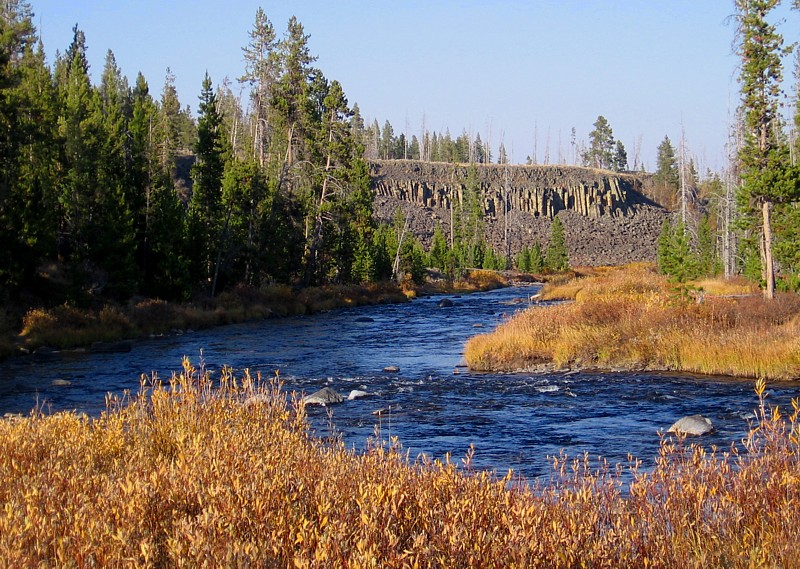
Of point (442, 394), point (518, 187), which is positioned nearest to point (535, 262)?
point (518, 187)

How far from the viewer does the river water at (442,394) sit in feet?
40.0

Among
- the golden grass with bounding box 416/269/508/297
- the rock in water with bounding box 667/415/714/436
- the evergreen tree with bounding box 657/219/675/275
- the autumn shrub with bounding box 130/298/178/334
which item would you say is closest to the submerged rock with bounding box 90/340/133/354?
the autumn shrub with bounding box 130/298/178/334

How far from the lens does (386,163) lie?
483 ft

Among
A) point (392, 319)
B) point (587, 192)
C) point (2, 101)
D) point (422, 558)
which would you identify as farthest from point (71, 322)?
point (587, 192)

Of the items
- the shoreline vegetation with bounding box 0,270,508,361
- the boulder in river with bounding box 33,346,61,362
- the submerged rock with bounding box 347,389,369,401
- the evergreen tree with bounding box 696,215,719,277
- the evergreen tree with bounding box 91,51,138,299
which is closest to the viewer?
the submerged rock with bounding box 347,389,369,401

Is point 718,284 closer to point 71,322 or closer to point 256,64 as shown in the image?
point 71,322

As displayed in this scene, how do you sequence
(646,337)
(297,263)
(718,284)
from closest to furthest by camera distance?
(646,337) → (718,284) → (297,263)

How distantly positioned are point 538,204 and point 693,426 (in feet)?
450

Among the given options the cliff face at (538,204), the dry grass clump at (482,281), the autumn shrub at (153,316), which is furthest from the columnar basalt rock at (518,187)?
the autumn shrub at (153,316)

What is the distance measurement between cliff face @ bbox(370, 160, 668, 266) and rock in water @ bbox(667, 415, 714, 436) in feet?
358

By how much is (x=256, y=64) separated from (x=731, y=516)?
74.6m

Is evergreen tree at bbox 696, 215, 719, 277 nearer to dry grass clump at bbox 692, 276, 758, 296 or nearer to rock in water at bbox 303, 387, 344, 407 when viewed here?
dry grass clump at bbox 692, 276, 758, 296

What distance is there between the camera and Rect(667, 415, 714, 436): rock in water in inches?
488

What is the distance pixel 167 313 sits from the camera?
3506 cm
